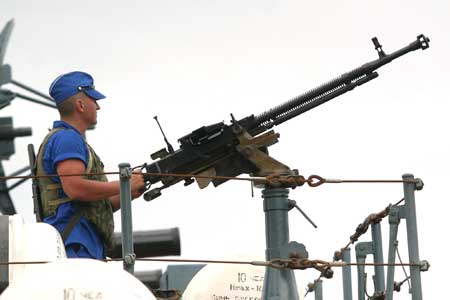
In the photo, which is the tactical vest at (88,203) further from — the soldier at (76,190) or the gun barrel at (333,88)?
the gun barrel at (333,88)

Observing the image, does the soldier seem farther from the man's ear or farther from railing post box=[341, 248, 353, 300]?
railing post box=[341, 248, 353, 300]

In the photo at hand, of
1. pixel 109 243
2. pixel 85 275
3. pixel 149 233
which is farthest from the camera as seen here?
pixel 149 233

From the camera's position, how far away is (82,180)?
908 cm

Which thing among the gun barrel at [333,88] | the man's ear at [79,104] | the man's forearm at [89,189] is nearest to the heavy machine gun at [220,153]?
the gun barrel at [333,88]

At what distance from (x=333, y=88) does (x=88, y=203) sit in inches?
116

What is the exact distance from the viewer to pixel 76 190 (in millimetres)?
9062

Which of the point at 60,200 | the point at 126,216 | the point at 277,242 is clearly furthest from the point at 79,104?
the point at 277,242

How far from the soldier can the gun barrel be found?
1.98 m

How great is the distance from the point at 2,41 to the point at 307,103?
43.0m

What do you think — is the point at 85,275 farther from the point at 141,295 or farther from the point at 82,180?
the point at 82,180

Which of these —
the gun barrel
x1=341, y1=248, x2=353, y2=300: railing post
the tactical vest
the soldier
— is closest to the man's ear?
the soldier

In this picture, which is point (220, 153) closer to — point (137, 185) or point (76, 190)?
point (137, 185)

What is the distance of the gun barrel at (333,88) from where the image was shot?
36.9 feet

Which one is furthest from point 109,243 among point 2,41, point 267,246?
point 2,41
